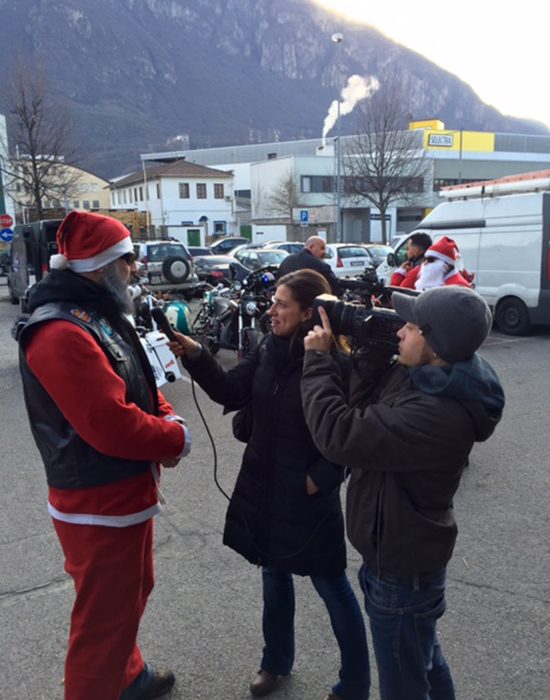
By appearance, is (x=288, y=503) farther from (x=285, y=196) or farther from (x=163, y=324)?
(x=285, y=196)

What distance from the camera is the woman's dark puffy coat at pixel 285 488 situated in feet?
7.45

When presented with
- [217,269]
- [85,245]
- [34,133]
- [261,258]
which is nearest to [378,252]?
[261,258]

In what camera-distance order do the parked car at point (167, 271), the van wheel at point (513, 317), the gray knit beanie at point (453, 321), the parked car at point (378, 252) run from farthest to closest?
the parked car at point (378, 252)
the parked car at point (167, 271)
the van wheel at point (513, 317)
the gray knit beanie at point (453, 321)

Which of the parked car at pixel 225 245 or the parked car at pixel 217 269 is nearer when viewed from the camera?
the parked car at pixel 217 269

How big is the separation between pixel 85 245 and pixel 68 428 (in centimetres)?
64

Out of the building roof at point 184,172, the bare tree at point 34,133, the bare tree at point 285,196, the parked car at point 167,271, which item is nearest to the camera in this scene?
the parked car at point 167,271

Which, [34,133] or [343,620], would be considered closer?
[343,620]

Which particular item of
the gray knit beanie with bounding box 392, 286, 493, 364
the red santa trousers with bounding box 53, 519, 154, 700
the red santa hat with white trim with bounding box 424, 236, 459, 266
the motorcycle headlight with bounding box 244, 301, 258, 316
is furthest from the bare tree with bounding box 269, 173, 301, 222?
the gray knit beanie with bounding box 392, 286, 493, 364

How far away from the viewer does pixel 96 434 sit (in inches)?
74.5

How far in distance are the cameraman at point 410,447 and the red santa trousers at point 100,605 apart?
0.83 metres

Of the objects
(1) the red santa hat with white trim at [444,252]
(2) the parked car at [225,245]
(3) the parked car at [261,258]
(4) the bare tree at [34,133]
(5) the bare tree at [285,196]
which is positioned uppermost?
(4) the bare tree at [34,133]

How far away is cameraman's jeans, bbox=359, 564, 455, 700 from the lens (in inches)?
72.1

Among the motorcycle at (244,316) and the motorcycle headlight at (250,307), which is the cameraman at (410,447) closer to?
the motorcycle at (244,316)

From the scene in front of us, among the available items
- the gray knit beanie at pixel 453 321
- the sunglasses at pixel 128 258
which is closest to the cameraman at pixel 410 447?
the gray knit beanie at pixel 453 321
